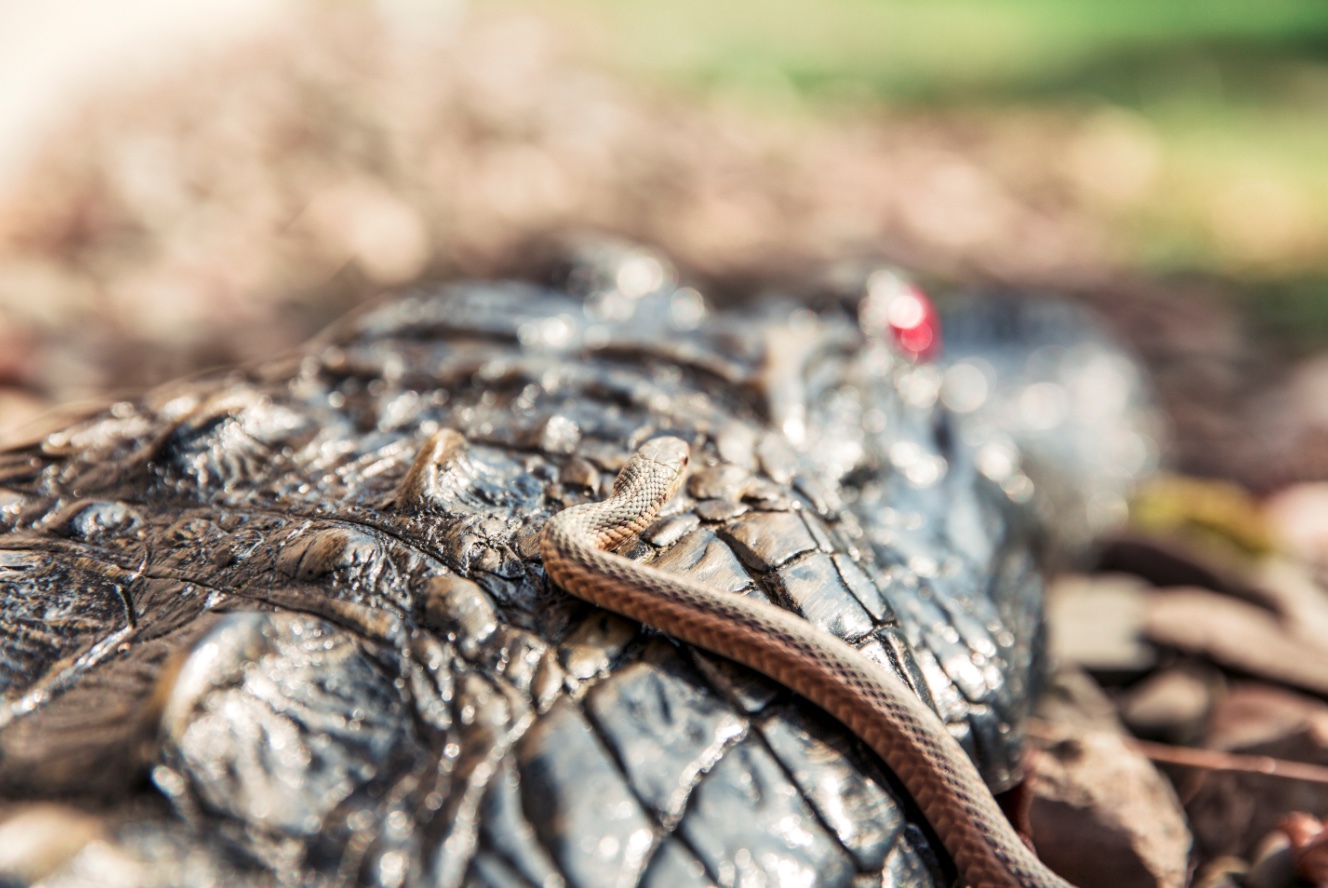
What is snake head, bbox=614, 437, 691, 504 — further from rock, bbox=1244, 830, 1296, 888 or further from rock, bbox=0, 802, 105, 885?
rock, bbox=1244, 830, 1296, 888

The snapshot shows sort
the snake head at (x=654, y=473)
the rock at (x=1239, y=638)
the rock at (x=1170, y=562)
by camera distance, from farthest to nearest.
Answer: the rock at (x=1170, y=562), the rock at (x=1239, y=638), the snake head at (x=654, y=473)

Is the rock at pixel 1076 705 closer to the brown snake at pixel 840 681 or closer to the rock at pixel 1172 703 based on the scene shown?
the rock at pixel 1172 703

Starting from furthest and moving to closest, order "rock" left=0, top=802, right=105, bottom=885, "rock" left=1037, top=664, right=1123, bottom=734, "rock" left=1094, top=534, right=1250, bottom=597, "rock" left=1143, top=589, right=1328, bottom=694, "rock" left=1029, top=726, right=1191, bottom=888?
1. "rock" left=1094, top=534, right=1250, bottom=597
2. "rock" left=1143, top=589, right=1328, bottom=694
3. "rock" left=1037, top=664, right=1123, bottom=734
4. "rock" left=1029, top=726, right=1191, bottom=888
5. "rock" left=0, top=802, right=105, bottom=885

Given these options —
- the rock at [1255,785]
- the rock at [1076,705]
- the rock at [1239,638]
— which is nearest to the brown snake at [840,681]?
the rock at [1255,785]

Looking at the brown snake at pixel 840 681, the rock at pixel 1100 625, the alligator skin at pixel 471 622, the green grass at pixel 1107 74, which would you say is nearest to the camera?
the alligator skin at pixel 471 622

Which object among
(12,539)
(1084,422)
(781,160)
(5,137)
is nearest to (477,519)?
(12,539)

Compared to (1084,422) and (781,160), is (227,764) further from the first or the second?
(781,160)

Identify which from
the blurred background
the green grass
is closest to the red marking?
the blurred background
